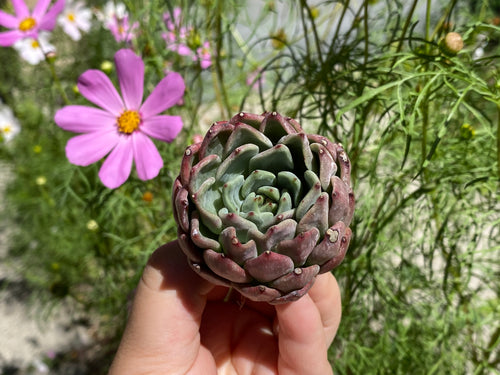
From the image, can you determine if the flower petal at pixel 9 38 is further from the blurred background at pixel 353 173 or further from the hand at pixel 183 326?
the hand at pixel 183 326

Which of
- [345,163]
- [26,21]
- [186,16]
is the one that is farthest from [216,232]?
[26,21]

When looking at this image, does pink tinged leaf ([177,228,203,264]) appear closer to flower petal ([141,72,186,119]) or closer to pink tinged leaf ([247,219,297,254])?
pink tinged leaf ([247,219,297,254])

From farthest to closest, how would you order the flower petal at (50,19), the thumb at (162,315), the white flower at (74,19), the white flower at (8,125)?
the white flower at (8,125), the white flower at (74,19), the flower petal at (50,19), the thumb at (162,315)

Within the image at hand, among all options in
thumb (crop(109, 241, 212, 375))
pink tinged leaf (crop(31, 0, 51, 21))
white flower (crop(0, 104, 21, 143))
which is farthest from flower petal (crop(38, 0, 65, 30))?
white flower (crop(0, 104, 21, 143))

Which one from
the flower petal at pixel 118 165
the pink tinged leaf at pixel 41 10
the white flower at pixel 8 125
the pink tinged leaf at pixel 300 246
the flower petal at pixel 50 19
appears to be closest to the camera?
the pink tinged leaf at pixel 300 246

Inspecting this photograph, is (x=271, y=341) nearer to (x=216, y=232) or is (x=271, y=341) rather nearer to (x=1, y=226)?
(x=216, y=232)

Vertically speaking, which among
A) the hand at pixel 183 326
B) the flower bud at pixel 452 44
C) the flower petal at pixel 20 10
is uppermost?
the flower bud at pixel 452 44

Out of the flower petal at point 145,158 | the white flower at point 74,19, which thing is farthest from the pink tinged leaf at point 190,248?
the white flower at point 74,19
